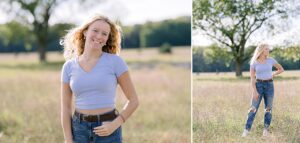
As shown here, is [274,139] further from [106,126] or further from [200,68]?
[106,126]

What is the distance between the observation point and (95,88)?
3336 mm

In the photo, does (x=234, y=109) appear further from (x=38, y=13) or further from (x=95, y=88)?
Answer: (x=38, y=13)

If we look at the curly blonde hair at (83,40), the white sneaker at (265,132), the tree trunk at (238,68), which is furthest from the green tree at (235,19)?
the curly blonde hair at (83,40)

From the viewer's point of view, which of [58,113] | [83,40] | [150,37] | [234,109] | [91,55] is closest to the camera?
[91,55]

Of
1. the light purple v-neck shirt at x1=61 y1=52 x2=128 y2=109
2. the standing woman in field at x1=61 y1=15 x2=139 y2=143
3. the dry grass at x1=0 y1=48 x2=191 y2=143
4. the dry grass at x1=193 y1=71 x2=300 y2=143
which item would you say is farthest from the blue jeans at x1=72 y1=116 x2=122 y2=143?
the dry grass at x1=0 y1=48 x2=191 y2=143

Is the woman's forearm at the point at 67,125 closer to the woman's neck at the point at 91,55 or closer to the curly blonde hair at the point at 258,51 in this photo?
the woman's neck at the point at 91,55

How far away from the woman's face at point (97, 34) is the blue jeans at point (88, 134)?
0.47m

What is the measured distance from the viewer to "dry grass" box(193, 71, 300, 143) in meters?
4.15

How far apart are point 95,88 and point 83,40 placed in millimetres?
395

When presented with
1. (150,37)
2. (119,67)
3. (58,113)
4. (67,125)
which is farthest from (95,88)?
(150,37)

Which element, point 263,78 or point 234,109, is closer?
point 263,78

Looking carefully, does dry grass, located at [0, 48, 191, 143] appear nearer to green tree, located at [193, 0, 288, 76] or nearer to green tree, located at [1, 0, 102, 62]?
green tree, located at [193, 0, 288, 76]

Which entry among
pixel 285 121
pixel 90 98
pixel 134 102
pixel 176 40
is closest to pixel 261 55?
pixel 285 121

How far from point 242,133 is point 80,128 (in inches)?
58.2
